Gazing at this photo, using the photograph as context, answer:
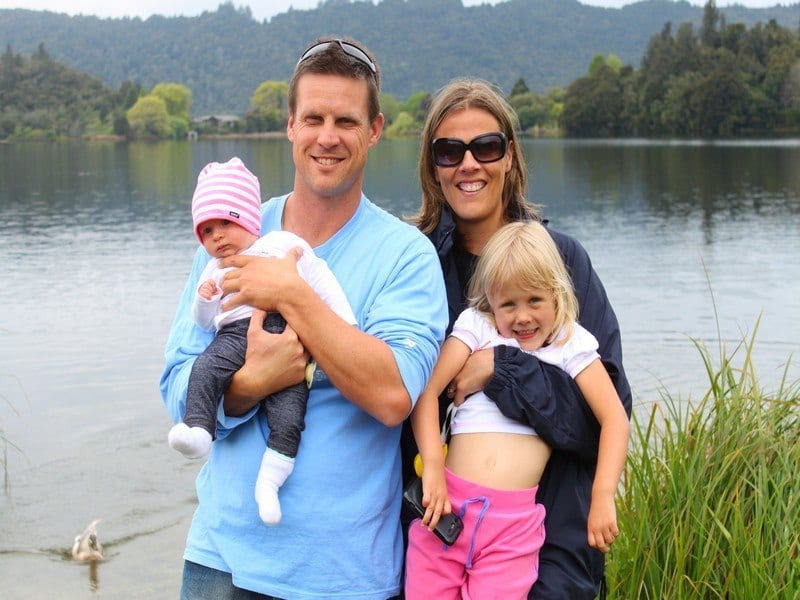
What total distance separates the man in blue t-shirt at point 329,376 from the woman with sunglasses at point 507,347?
26 centimetres

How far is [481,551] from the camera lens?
2.81 metres

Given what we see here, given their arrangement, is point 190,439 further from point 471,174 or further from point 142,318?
point 142,318

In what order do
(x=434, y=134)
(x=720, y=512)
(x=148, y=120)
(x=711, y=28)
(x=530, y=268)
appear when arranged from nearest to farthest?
1. (x=530, y=268)
2. (x=434, y=134)
3. (x=720, y=512)
4. (x=711, y=28)
5. (x=148, y=120)

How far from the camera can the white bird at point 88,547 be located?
7.51 m

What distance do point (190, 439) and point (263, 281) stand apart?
0.48 meters

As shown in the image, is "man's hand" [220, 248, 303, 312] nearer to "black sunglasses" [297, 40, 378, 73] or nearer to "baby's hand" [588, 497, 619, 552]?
"black sunglasses" [297, 40, 378, 73]

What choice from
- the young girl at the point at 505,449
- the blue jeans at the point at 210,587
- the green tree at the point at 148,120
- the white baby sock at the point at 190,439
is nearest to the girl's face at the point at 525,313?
the young girl at the point at 505,449

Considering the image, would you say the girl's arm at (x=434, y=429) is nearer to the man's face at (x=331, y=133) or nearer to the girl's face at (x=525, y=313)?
the girl's face at (x=525, y=313)

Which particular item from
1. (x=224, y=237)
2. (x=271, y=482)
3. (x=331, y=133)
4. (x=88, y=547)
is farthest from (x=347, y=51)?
(x=88, y=547)

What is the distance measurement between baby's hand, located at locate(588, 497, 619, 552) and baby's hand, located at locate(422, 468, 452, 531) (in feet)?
1.43

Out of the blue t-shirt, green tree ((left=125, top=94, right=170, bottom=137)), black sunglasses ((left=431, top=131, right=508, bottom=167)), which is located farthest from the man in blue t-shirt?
green tree ((left=125, top=94, right=170, bottom=137))

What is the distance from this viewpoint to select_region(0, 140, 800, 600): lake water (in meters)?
8.23

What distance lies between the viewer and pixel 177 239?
26.5 meters

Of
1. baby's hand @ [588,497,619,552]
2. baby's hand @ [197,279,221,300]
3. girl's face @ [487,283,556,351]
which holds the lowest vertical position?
baby's hand @ [588,497,619,552]
